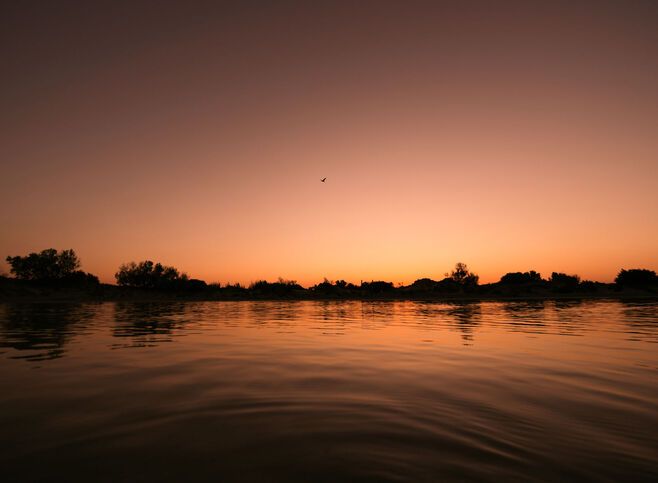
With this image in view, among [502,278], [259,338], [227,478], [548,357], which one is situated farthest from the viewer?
[502,278]

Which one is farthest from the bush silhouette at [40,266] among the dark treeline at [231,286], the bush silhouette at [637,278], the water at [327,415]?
the bush silhouette at [637,278]

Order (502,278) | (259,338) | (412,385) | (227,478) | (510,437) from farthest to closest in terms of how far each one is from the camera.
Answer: (502,278), (259,338), (412,385), (510,437), (227,478)

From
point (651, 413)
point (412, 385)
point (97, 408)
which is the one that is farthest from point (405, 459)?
point (97, 408)

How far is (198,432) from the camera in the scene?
4488 mm

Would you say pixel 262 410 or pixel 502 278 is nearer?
pixel 262 410

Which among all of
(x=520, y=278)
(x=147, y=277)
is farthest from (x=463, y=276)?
(x=147, y=277)

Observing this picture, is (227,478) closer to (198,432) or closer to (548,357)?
(198,432)

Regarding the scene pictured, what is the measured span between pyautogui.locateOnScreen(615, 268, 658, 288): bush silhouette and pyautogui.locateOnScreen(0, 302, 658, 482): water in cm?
7860

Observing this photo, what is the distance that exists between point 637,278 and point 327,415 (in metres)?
90.5

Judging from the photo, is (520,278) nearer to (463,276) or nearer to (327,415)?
(463,276)

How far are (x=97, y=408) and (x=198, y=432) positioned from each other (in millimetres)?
2086

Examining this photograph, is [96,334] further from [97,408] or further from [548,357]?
[548,357]

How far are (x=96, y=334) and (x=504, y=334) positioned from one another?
16.4 metres

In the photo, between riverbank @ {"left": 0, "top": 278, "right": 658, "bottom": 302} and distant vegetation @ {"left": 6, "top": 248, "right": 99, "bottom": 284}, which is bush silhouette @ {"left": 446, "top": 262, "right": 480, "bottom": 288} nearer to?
riverbank @ {"left": 0, "top": 278, "right": 658, "bottom": 302}
